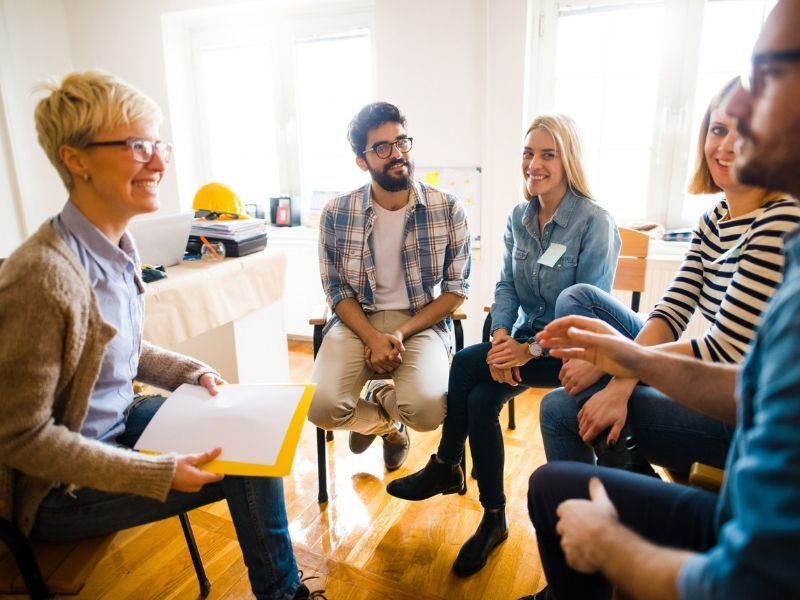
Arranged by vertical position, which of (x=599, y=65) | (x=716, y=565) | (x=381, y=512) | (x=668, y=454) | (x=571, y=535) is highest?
(x=599, y=65)

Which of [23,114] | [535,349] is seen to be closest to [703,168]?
[535,349]

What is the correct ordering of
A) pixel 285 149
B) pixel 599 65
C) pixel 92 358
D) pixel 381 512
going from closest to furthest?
pixel 92 358 → pixel 381 512 → pixel 599 65 → pixel 285 149

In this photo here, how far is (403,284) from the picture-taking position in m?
2.01

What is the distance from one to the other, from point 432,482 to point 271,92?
2.92m

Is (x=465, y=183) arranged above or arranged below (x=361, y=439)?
above

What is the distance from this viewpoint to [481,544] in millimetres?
1572

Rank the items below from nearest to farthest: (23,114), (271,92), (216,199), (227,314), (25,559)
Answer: (25,559), (227,314), (216,199), (23,114), (271,92)

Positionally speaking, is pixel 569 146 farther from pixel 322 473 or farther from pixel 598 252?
pixel 322 473

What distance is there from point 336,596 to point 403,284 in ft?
3.45

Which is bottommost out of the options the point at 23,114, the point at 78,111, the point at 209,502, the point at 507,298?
the point at 209,502

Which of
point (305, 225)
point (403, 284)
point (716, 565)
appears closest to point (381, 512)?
point (403, 284)

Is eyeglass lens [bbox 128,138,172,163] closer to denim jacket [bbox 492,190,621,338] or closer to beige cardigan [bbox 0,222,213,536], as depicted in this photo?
beige cardigan [bbox 0,222,213,536]

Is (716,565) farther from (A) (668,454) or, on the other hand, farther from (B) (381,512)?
(B) (381,512)

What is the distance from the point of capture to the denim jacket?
171cm
